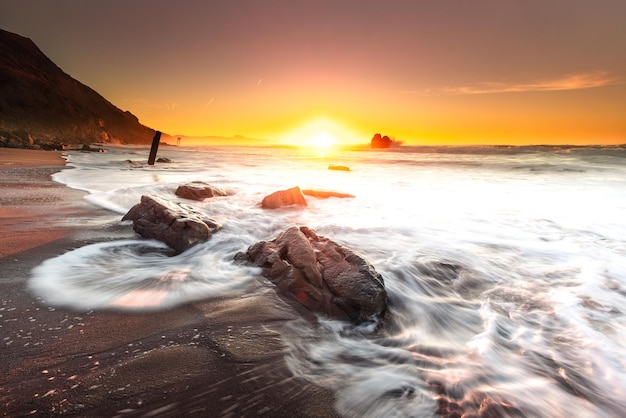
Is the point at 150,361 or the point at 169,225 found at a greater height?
the point at 169,225

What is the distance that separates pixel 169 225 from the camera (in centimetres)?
429

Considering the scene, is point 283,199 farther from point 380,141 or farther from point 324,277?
point 380,141

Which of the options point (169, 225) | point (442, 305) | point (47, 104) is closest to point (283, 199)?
point (169, 225)

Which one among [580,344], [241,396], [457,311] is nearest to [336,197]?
[457,311]

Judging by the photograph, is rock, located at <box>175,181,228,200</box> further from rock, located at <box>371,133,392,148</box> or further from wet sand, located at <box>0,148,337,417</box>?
rock, located at <box>371,133,392,148</box>

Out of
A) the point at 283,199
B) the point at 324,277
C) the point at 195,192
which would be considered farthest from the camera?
the point at 195,192

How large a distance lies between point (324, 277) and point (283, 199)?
14.7 ft

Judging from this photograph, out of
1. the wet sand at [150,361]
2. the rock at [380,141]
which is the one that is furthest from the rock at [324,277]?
the rock at [380,141]

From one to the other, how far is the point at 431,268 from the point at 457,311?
0.97 meters

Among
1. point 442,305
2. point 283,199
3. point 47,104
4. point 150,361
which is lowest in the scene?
point 442,305

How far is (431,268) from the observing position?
3977mm

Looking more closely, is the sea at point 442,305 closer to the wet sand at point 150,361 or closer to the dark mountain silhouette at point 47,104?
the wet sand at point 150,361

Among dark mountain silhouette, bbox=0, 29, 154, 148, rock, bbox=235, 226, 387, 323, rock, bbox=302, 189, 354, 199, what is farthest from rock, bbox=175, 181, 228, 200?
dark mountain silhouette, bbox=0, 29, 154, 148

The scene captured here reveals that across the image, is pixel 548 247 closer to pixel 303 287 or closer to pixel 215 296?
pixel 303 287
